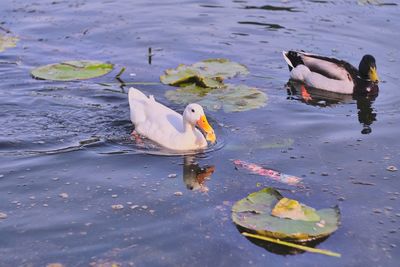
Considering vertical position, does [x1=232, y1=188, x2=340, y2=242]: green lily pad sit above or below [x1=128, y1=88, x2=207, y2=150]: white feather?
below

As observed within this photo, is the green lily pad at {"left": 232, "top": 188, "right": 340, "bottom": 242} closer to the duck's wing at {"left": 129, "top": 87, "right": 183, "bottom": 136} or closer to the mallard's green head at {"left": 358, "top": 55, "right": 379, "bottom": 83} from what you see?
the duck's wing at {"left": 129, "top": 87, "right": 183, "bottom": 136}

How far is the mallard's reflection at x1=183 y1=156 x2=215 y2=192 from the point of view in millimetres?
7633

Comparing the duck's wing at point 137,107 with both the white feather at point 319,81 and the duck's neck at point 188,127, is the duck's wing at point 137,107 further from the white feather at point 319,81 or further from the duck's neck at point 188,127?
the white feather at point 319,81

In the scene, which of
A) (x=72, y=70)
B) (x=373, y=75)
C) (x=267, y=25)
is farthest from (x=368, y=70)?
(x=72, y=70)

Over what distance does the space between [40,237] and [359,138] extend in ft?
14.4

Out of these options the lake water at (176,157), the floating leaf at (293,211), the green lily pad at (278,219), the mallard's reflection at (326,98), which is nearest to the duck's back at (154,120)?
the lake water at (176,157)

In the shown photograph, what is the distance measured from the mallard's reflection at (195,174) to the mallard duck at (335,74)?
369 centimetres

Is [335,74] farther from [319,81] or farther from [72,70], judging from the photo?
[72,70]

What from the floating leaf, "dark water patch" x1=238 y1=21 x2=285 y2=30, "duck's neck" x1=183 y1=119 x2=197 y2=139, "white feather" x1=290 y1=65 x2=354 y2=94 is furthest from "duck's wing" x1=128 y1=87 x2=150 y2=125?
"dark water patch" x1=238 y1=21 x2=285 y2=30

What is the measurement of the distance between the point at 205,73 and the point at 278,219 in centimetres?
477

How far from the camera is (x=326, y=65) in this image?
36.7 feet

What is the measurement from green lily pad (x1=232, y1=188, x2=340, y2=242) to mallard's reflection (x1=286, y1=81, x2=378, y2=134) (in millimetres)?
3551

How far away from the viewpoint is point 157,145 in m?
8.69

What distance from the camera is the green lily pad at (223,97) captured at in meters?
9.77
